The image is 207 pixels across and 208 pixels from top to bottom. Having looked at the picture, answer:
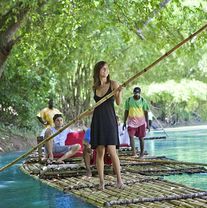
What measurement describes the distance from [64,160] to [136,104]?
1969mm

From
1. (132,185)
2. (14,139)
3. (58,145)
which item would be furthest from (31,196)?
(14,139)

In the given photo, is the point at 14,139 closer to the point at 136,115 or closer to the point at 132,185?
the point at 136,115

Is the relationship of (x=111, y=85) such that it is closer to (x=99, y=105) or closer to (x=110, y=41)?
(x=99, y=105)

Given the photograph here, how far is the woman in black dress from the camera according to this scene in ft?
24.2

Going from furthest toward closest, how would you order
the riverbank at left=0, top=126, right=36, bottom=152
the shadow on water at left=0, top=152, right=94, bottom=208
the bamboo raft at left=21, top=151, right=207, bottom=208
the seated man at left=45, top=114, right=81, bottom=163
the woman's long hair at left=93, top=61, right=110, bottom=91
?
1. the riverbank at left=0, top=126, right=36, bottom=152
2. the seated man at left=45, top=114, right=81, bottom=163
3. the woman's long hair at left=93, top=61, right=110, bottom=91
4. the shadow on water at left=0, top=152, right=94, bottom=208
5. the bamboo raft at left=21, top=151, right=207, bottom=208

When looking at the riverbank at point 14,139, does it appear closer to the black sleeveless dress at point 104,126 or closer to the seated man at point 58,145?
the seated man at point 58,145

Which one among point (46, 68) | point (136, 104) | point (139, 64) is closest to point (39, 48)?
point (46, 68)

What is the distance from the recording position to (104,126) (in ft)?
24.2

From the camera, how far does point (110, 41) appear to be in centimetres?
2180

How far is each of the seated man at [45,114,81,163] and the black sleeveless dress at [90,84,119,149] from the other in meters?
3.43

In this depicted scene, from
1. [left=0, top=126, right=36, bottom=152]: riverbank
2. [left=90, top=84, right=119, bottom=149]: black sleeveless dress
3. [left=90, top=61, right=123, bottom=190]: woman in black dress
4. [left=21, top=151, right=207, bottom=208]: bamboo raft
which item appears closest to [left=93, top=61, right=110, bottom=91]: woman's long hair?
[left=90, top=61, right=123, bottom=190]: woman in black dress

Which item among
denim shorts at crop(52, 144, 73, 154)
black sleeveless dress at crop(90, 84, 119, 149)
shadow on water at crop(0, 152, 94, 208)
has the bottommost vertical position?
shadow on water at crop(0, 152, 94, 208)

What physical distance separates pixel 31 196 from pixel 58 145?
3.53 meters

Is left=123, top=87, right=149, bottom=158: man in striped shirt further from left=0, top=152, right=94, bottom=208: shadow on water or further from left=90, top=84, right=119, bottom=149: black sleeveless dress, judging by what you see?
left=90, top=84, right=119, bottom=149: black sleeveless dress
